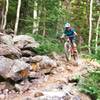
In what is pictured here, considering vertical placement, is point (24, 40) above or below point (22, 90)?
above

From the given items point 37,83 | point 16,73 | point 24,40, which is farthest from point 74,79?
point 24,40

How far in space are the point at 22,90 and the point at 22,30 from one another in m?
12.8

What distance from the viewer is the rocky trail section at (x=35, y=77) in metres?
10.7

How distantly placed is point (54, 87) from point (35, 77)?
1563 millimetres

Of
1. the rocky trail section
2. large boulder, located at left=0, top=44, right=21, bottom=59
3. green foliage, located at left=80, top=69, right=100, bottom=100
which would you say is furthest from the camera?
large boulder, located at left=0, top=44, right=21, bottom=59

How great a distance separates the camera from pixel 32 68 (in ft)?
43.9

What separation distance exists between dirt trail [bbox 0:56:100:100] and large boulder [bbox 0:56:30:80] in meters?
0.45

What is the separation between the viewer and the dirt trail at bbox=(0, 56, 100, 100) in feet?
33.7

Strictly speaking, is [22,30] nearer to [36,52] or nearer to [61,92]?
[36,52]

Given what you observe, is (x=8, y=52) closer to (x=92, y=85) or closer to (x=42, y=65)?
(x=42, y=65)

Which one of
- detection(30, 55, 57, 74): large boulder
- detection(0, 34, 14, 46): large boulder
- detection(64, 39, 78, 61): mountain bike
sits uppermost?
detection(0, 34, 14, 46): large boulder

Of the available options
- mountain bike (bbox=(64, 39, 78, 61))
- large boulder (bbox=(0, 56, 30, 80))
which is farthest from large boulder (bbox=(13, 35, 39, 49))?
large boulder (bbox=(0, 56, 30, 80))

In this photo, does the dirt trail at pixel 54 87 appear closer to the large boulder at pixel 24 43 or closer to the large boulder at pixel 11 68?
the large boulder at pixel 11 68

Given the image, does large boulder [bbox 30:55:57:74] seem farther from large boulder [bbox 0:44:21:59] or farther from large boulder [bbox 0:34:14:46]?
large boulder [bbox 0:34:14:46]
